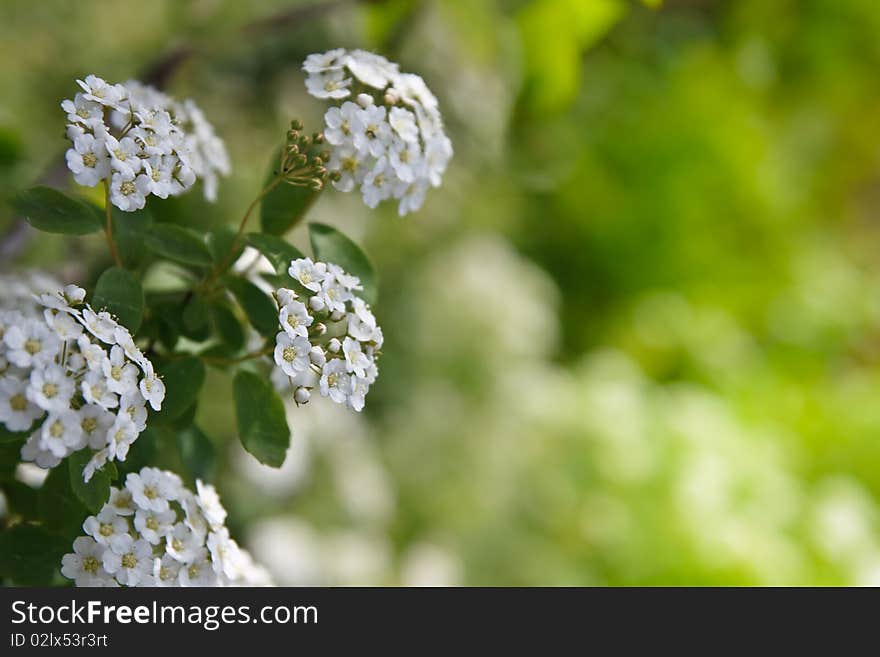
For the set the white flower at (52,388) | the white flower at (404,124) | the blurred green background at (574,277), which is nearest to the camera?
the white flower at (52,388)

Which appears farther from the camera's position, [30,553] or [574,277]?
[574,277]

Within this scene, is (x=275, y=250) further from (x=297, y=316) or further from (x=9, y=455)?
(x=9, y=455)

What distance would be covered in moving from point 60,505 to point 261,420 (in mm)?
108

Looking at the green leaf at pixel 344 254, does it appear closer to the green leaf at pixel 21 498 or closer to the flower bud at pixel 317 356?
the flower bud at pixel 317 356

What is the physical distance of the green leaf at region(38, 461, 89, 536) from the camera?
469 mm

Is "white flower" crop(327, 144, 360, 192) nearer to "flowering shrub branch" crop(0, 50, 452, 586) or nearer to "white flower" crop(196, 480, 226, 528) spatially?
"flowering shrub branch" crop(0, 50, 452, 586)

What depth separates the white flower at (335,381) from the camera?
43 centimetres

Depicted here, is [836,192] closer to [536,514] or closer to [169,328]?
[536,514]

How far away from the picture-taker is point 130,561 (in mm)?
437

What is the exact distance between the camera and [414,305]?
1.86 meters

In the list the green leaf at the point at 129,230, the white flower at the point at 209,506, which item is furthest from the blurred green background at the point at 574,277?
the white flower at the point at 209,506

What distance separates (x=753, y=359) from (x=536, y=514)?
1.04m

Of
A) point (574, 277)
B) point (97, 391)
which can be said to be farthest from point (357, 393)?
point (574, 277)
